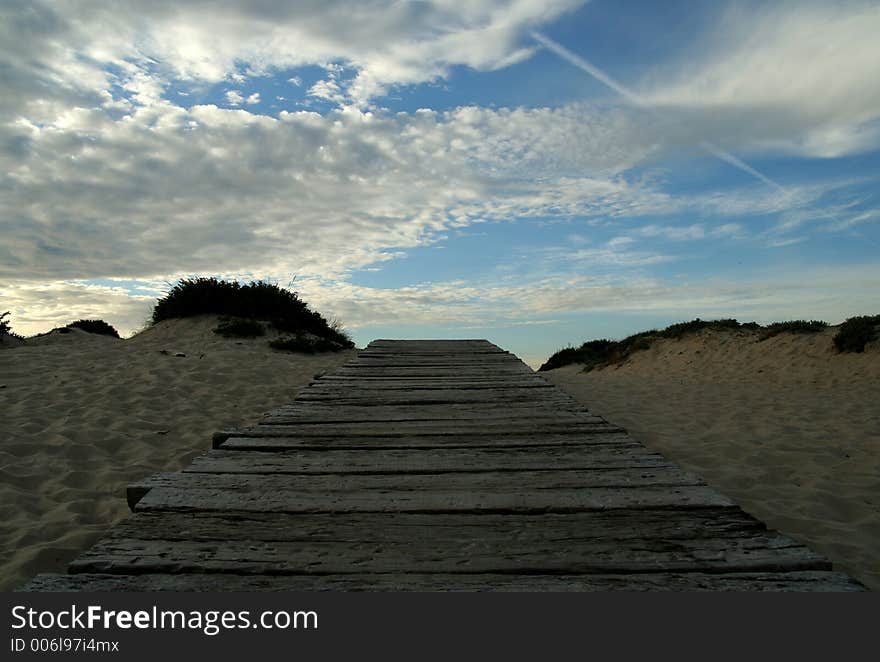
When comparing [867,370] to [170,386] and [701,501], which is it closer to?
[701,501]

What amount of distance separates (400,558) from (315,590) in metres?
0.31

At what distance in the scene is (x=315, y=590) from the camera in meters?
1.70

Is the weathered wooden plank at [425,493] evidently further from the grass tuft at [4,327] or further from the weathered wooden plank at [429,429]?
the grass tuft at [4,327]

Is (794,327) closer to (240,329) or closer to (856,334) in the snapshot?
(856,334)

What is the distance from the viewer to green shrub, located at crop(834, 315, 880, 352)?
38.0 feet

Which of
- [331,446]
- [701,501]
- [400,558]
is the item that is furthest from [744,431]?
[400,558]

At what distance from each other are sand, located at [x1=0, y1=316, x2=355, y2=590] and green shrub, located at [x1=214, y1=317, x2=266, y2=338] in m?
1.01

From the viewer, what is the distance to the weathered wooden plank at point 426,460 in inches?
113

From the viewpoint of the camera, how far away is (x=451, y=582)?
68.1 inches

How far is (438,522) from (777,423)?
6.46m

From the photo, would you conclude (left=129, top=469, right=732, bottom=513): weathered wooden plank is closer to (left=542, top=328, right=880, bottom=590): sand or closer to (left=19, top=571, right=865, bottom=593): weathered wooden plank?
(left=19, top=571, right=865, bottom=593): weathered wooden plank

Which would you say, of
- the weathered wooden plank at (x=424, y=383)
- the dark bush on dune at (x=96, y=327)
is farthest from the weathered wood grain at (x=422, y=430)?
the dark bush on dune at (x=96, y=327)

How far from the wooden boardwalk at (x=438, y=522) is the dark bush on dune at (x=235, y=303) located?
40.1 feet

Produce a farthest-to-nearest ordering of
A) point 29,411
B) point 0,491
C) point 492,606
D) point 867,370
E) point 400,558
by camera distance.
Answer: point 867,370
point 29,411
point 0,491
point 400,558
point 492,606
